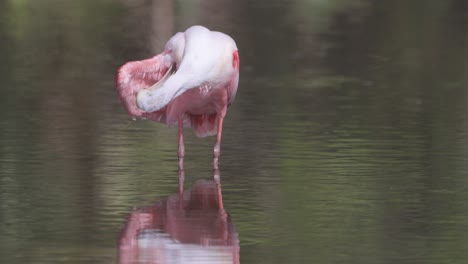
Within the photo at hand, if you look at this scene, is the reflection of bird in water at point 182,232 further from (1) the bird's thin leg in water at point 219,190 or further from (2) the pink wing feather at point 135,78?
(2) the pink wing feather at point 135,78

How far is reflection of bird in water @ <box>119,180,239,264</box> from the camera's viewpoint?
8.98 m

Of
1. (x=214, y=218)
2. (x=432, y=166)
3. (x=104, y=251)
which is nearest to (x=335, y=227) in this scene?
(x=214, y=218)

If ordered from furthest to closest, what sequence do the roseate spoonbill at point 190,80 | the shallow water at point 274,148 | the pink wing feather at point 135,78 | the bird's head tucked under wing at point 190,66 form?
the pink wing feather at point 135,78
the roseate spoonbill at point 190,80
the bird's head tucked under wing at point 190,66
the shallow water at point 274,148

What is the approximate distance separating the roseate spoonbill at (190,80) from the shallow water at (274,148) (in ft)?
1.04

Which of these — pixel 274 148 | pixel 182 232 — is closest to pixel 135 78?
pixel 274 148

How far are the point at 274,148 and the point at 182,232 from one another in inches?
138

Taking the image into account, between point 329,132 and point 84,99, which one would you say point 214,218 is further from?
point 84,99

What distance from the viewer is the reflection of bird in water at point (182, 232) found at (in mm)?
8984

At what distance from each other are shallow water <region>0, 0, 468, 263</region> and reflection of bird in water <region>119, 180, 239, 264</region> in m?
Result: 0.10

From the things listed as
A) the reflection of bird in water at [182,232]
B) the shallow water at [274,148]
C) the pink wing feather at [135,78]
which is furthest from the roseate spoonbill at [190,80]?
the reflection of bird in water at [182,232]

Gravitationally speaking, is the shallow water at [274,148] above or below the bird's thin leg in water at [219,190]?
above

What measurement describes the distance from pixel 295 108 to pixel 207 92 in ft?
11.5

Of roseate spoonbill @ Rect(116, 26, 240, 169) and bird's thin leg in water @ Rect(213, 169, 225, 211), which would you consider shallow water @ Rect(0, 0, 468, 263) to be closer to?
bird's thin leg in water @ Rect(213, 169, 225, 211)

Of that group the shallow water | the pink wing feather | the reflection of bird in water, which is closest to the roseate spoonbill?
the pink wing feather
